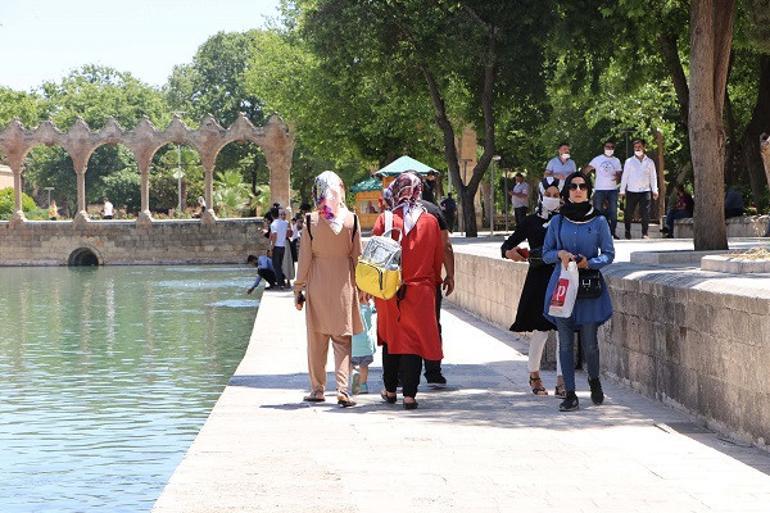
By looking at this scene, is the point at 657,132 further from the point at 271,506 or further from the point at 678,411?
the point at 271,506

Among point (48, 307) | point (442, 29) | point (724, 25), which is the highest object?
point (442, 29)

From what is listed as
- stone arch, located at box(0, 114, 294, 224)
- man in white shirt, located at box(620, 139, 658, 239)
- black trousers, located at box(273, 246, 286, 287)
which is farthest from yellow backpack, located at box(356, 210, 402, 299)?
stone arch, located at box(0, 114, 294, 224)

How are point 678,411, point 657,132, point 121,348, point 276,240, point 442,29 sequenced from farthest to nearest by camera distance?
1. point 657,132
2. point 442,29
3. point 276,240
4. point 121,348
5. point 678,411

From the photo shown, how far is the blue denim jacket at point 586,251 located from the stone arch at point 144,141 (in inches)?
2036

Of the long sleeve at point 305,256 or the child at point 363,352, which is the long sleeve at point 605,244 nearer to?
the child at point 363,352

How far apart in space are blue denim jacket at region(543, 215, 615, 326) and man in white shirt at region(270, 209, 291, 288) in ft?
67.0

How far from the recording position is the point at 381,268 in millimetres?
11445

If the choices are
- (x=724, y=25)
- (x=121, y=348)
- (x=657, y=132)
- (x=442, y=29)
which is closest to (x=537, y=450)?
(x=724, y=25)

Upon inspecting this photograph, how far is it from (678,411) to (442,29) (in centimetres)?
2950

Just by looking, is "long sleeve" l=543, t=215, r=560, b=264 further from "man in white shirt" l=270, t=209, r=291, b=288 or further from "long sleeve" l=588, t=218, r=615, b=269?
"man in white shirt" l=270, t=209, r=291, b=288

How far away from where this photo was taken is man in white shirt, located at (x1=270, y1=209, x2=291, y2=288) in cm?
3164

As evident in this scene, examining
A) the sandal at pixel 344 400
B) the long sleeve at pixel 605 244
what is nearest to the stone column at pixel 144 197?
the sandal at pixel 344 400

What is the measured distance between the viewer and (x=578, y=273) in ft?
36.7

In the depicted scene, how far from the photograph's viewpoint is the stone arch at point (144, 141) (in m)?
63.1
